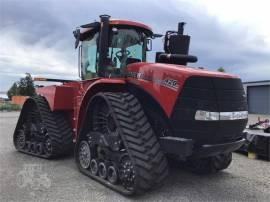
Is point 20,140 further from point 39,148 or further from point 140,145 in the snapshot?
point 140,145

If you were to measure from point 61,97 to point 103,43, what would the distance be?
79.3 inches

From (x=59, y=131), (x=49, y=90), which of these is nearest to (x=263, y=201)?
(x=59, y=131)

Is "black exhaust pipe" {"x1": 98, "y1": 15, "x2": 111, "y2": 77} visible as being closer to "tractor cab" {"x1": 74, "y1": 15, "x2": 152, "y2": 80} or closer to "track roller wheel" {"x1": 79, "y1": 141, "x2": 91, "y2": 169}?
"tractor cab" {"x1": 74, "y1": 15, "x2": 152, "y2": 80}

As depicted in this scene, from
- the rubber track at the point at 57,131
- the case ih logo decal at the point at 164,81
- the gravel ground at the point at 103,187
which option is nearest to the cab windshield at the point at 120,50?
the case ih logo decal at the point at 164,81

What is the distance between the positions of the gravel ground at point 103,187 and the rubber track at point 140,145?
303 mm

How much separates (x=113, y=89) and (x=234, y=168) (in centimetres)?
308

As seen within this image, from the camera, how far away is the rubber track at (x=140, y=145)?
4.84m

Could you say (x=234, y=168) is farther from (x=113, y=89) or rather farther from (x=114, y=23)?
(x=114, y=23)

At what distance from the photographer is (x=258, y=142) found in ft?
26.2

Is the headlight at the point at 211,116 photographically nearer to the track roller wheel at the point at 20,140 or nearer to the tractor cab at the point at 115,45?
the tractor cab at the point at 115,45

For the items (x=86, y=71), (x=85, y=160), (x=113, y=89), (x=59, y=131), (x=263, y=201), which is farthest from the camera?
(x=59, y=131)

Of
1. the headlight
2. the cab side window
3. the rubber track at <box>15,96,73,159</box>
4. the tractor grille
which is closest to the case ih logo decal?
the tractor grille

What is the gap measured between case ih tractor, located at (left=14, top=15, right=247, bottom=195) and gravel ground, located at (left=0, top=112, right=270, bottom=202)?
241 mm

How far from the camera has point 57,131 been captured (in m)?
7.50
